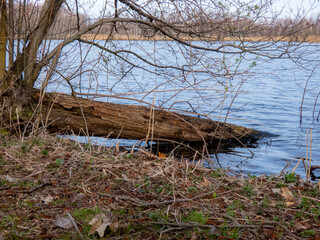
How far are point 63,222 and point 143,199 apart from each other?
77cm

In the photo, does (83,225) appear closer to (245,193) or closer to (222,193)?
(222,193)

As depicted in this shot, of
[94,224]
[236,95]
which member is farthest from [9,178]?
[236,95]

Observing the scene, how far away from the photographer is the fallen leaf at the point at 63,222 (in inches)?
107

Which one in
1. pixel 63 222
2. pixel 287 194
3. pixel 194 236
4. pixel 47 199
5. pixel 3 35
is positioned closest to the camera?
pixel 194 236

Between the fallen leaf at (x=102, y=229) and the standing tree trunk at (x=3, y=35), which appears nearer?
the fallen leaf at (x=102, y=229)

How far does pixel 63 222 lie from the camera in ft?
9.11

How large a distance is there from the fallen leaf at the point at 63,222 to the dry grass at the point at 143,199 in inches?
1.1

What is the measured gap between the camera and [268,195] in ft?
11.6

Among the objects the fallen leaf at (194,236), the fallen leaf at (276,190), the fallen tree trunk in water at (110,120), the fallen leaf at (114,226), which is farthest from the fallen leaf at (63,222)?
the fallen tree trunk in water at (110,120)

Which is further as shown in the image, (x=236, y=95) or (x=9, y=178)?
(x=236, y=95)

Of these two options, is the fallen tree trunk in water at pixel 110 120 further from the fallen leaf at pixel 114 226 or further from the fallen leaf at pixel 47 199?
the fallen leaf at pixel 114 226

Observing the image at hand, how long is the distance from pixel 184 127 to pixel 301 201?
3.94 metres

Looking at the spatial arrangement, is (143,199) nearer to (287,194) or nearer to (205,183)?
(205,183)

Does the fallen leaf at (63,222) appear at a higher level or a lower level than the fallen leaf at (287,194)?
lower
